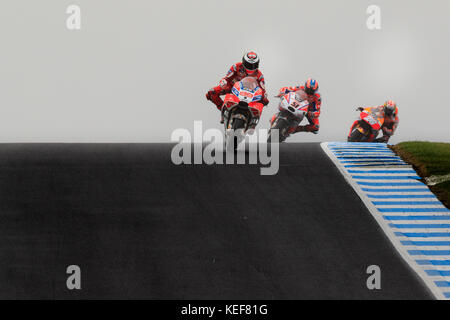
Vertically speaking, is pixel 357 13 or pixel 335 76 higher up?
pixel 357 13

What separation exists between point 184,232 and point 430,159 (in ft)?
16.1

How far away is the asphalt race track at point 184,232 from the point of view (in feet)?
32.7

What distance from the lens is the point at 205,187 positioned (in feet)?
42.4

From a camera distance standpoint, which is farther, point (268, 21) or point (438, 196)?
point (268, 21)

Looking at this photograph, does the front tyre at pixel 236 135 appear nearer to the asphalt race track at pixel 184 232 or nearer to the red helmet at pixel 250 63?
the asphalt race track at pixel 184 232

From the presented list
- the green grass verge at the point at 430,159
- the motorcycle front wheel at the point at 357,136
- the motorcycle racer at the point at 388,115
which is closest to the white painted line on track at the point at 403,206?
the green grass verge at the point at 430,159

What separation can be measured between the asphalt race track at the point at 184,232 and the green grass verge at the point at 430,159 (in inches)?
50.8

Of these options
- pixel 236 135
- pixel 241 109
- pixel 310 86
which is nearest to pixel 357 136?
pixel 310 86

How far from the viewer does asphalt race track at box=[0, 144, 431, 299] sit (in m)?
9.97

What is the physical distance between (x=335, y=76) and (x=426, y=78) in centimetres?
280

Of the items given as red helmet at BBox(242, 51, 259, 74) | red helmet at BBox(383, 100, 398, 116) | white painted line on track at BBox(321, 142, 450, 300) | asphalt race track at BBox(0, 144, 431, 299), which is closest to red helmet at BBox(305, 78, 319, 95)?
red helmet at BBox(242, 51, 259, 74)
